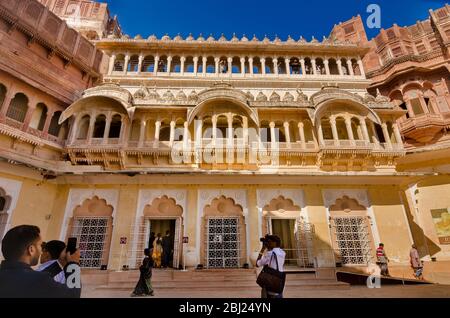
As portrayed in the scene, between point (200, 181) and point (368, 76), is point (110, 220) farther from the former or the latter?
point (368, 76)

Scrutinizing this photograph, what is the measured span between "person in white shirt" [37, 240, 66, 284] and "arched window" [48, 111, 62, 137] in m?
10.8

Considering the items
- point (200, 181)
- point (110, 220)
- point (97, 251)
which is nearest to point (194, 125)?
point (200, 181)

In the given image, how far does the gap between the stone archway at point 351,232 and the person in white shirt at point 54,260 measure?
10.4 meters

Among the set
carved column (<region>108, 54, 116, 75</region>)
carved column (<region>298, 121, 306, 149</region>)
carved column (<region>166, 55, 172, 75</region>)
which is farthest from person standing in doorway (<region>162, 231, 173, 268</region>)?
carved column (<region>108, 54, 116, 75</region>)

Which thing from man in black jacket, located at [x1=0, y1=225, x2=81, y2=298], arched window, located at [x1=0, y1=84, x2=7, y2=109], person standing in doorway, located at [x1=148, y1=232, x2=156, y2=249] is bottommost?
man in black jacket, located at [x1=0, y1=225, x2=81, y2=298]

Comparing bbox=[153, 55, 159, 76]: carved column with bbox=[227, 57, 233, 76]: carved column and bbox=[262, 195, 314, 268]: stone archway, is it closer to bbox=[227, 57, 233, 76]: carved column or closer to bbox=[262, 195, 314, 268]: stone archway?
bbox=[227, 57, 233, 76]: carved column

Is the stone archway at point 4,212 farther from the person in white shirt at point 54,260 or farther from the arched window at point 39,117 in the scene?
the person in white shirt at point 54,260

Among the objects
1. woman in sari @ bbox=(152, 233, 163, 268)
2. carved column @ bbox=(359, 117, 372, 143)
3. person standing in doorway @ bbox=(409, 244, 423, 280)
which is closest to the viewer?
person standing in doorway @ bbox=(409, 244, 423, 280)

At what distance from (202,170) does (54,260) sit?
332 inches

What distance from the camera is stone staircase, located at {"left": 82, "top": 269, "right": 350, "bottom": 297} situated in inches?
306

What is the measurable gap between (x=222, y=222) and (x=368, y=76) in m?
16.4

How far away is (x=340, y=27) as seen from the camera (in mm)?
27828

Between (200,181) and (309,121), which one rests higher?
(309,121)
